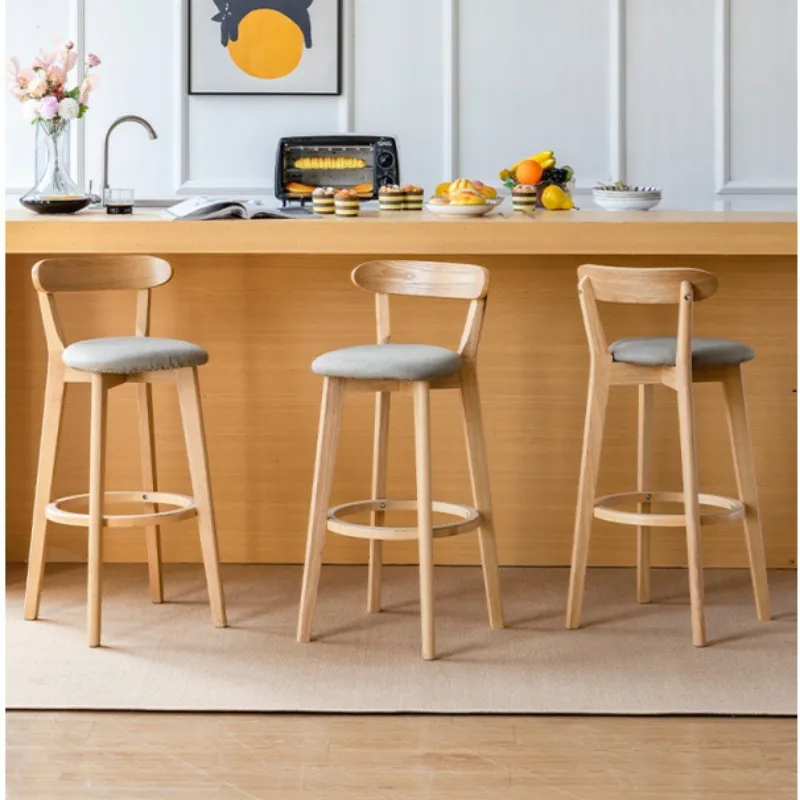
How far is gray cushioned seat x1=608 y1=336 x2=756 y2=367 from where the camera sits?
10.4 ft

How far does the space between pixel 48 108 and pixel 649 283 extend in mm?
1789

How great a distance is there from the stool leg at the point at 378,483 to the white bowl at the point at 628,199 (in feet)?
3.62

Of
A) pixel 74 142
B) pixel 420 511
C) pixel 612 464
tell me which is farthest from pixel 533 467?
pixel 74 142

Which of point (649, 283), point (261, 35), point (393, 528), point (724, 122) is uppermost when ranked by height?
point (261, 35)

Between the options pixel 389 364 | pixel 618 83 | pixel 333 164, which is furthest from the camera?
pixel 618 83

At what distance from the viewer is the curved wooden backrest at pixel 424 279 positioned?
3199 mm

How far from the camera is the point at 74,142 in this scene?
224 inches

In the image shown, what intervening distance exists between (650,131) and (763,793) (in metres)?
3.77

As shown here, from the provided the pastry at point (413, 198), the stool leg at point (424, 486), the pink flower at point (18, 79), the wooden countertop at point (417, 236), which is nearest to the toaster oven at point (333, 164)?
the pastry at point (413, 198)

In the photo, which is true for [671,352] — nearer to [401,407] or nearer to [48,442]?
[401,407]

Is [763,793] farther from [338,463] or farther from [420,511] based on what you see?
[338,463]

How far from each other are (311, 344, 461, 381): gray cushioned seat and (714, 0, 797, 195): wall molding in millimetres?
2946

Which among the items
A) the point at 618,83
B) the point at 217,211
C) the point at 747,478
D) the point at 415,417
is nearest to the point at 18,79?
the point at 217,211

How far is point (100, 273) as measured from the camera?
3398 millimetres
